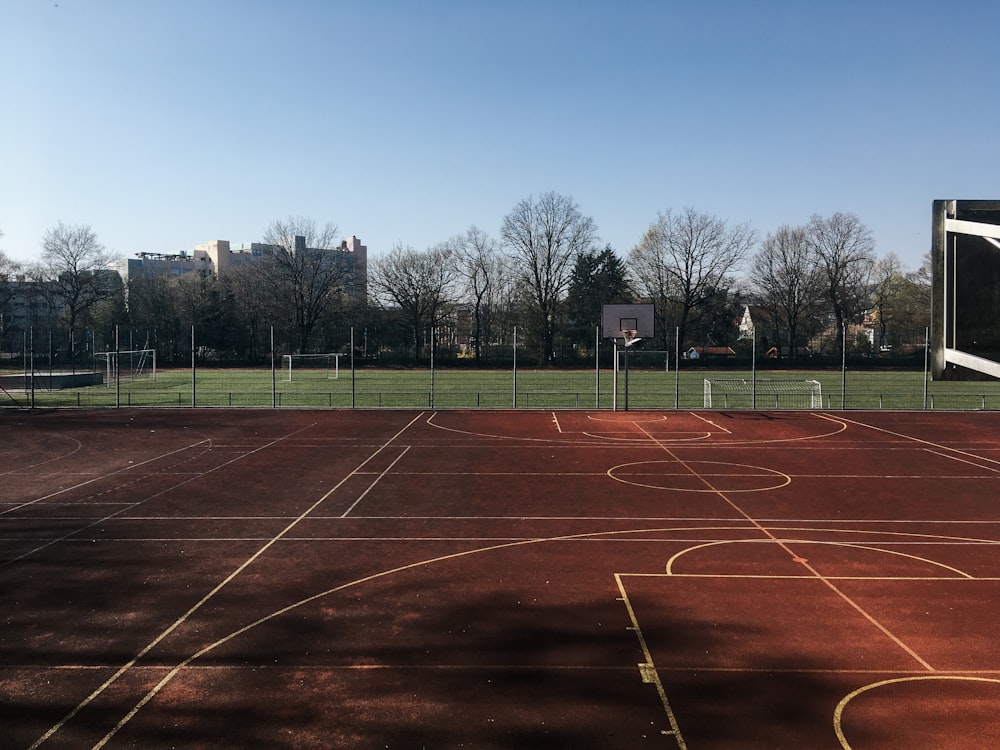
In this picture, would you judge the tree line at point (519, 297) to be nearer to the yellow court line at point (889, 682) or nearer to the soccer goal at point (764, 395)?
the soccer goal at point (764, 395)

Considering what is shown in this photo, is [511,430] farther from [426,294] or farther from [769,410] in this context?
[426,294]

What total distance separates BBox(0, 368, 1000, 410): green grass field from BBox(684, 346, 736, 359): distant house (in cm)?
680

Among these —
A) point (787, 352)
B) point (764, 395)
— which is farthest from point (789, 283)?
point (764, 395)

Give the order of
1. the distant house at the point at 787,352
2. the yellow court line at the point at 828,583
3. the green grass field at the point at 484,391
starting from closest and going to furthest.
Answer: the yellow court line at the point at 828,583 → the green grass field at the point at 484,391 → the distant house at the point at 787,352

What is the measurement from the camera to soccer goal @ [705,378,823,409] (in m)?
37.6

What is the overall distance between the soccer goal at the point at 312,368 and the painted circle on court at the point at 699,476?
123ft

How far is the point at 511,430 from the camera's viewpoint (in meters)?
28.0

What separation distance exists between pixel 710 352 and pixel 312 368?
39385 millimetres

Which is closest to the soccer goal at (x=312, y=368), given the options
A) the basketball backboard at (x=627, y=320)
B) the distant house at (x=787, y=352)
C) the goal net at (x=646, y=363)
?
the goal net at (x=646, y=363)

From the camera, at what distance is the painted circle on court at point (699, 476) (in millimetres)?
17866

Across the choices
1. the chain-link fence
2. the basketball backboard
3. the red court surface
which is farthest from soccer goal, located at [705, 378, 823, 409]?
the red court surface

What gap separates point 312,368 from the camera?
62844mm

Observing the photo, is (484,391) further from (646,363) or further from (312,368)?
(646,363)

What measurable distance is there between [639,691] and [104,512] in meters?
12.1
